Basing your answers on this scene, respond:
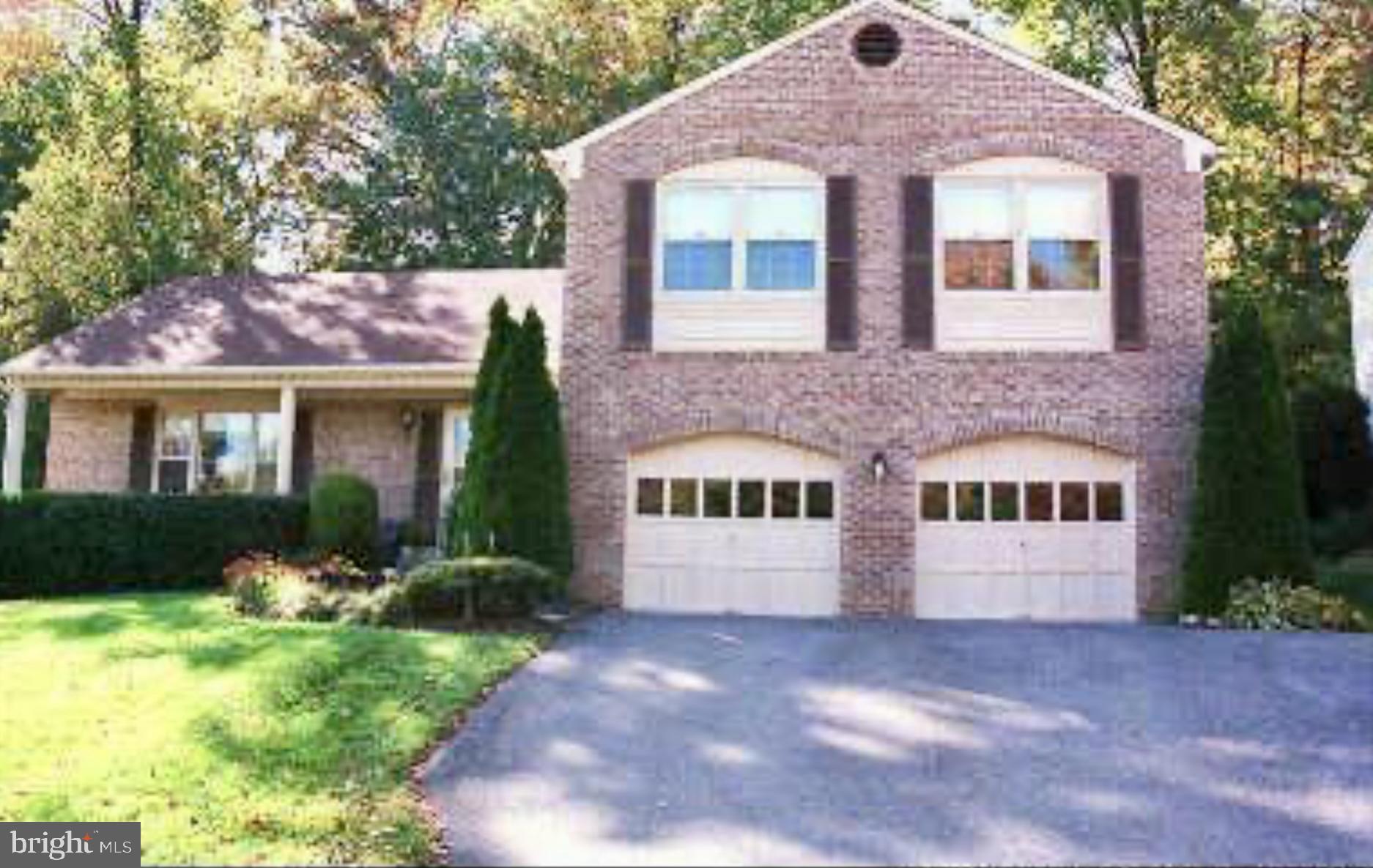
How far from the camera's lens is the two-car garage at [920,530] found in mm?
17625

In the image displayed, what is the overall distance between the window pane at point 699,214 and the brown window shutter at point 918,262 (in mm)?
2279

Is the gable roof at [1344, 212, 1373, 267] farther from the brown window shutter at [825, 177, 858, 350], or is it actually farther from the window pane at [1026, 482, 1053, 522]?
the brown window shutter at [825, 177, 858, 350]

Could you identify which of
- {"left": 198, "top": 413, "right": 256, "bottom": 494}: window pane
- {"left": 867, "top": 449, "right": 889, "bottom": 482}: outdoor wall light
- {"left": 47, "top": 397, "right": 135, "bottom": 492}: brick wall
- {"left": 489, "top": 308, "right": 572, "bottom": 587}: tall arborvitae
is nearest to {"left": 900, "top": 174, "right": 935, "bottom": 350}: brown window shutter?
{"left": 867, "top": 449, "right": 889, "bottom": 482}: outdoor wall light

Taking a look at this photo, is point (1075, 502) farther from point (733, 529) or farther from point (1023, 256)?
point (733, 529)

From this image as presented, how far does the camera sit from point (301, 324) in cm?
2320

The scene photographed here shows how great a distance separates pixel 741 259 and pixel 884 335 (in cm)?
212

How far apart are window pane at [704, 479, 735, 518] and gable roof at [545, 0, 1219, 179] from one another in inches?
180

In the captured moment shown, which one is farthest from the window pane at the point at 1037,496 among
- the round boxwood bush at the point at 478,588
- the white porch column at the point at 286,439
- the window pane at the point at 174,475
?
the window pane at the point at 174,475

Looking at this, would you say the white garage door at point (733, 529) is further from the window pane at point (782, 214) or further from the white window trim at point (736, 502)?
the window pane at point (782, 214)

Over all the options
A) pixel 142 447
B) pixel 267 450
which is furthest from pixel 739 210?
pixel 142 447

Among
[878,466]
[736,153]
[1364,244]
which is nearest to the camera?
[878,466]

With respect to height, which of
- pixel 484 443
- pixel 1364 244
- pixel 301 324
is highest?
pixel 1364 244

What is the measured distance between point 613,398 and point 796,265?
2955 millimetres

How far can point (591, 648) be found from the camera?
46.5ft
